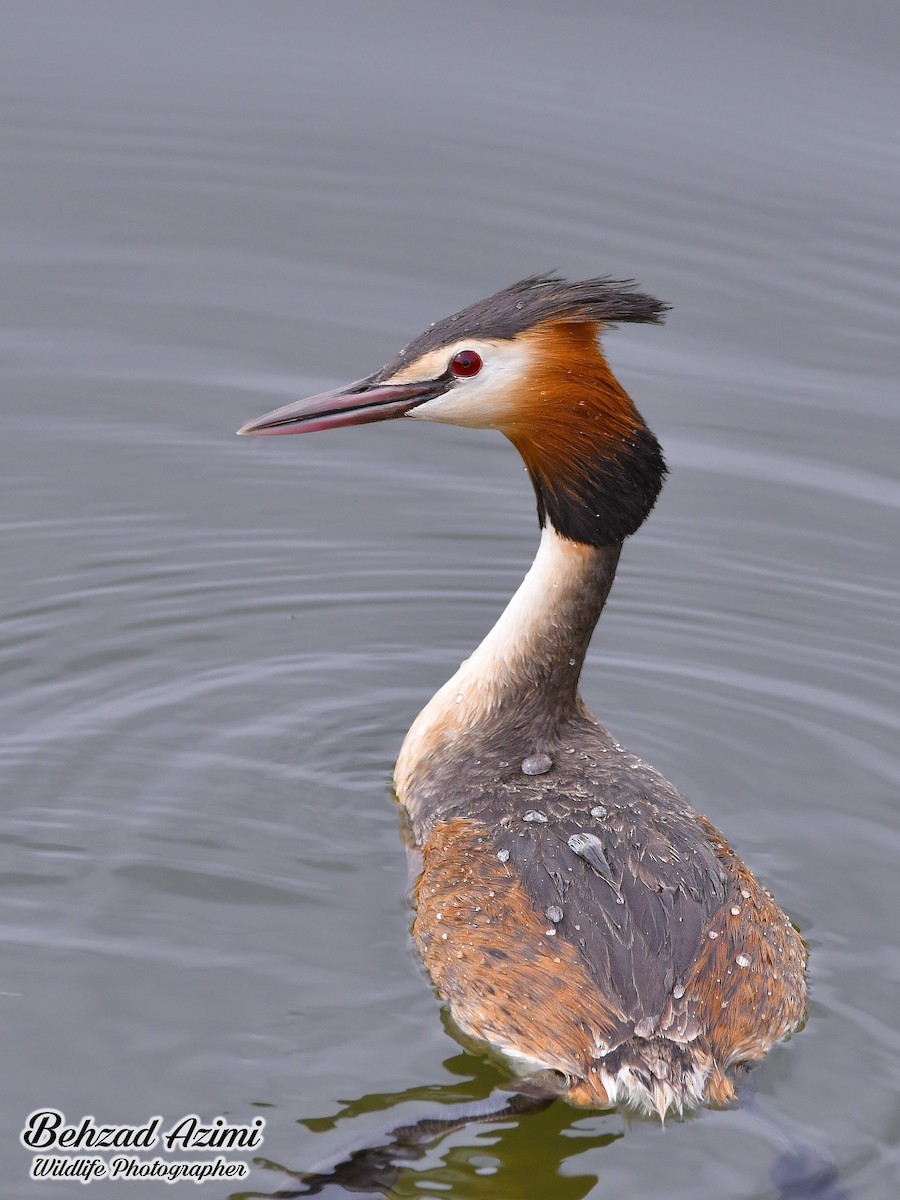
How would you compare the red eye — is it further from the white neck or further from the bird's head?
the white neck

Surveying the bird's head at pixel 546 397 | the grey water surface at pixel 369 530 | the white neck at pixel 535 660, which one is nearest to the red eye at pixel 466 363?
the bird's head at pixel 546 397

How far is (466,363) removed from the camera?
21.1 ft

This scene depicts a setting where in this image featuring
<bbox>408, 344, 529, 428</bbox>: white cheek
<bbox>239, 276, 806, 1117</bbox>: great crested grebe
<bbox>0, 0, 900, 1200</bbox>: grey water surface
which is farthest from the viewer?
<bbox>408, 344, 529, 428</bbox>: white cheek

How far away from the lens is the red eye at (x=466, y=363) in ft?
21.0

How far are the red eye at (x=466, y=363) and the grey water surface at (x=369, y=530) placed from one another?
165 cm

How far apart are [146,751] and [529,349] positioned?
210 centimetres

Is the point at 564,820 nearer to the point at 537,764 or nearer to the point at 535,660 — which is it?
the point at 537,764

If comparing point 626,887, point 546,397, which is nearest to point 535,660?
point 546,397

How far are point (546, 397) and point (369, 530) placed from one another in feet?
8.07

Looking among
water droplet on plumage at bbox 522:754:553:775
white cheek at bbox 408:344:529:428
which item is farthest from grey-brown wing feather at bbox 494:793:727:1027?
white cheek at bbox 408:344:529:428

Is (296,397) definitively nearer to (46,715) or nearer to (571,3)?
(46,715)

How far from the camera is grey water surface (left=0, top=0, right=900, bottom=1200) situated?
222 inches

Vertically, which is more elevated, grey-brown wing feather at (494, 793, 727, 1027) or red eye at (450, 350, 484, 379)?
red eye at (450, 350, 484, 379)

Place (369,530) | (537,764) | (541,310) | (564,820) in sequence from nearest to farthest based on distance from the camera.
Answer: (564,820), (541,310), (537,764), (369,530)
